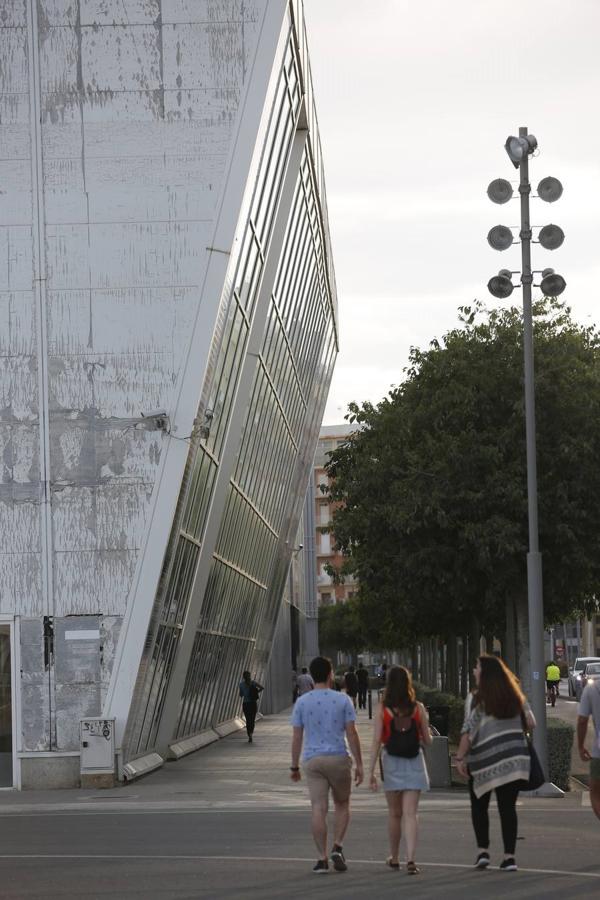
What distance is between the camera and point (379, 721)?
12281mm

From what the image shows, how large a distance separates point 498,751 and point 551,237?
1148cm

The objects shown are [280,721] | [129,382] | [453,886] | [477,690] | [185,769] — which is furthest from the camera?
[280,721]

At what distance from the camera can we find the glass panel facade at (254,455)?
→ 2555 cm

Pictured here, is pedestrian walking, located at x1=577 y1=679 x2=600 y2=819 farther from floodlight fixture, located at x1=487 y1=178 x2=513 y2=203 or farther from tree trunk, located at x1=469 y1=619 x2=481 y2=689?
tree trunk, located at x1=469 y1=619 x2=481 y2=689

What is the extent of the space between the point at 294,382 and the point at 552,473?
13401mm

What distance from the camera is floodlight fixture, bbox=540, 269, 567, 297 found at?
71.5 feet

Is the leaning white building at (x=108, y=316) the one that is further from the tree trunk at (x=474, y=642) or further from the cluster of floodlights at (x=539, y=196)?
the tree trunk at (x=474, y=642)

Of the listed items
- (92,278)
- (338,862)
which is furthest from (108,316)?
(338,862)

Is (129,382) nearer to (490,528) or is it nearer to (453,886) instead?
(490,528)

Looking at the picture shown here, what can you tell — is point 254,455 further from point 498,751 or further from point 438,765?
point 498,751

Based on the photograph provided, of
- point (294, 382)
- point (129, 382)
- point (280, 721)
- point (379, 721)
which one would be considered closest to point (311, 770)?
point (379, 721)

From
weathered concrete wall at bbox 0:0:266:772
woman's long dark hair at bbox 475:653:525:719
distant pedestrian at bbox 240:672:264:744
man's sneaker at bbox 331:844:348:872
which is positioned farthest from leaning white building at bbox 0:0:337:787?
woman's long dark hair at bbox 475:653:525:719

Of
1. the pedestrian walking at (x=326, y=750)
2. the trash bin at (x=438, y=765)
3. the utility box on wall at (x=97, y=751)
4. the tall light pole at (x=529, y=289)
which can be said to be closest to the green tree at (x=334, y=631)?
the utility box on wall at (x=97, y=751)

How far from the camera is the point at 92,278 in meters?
24.2
